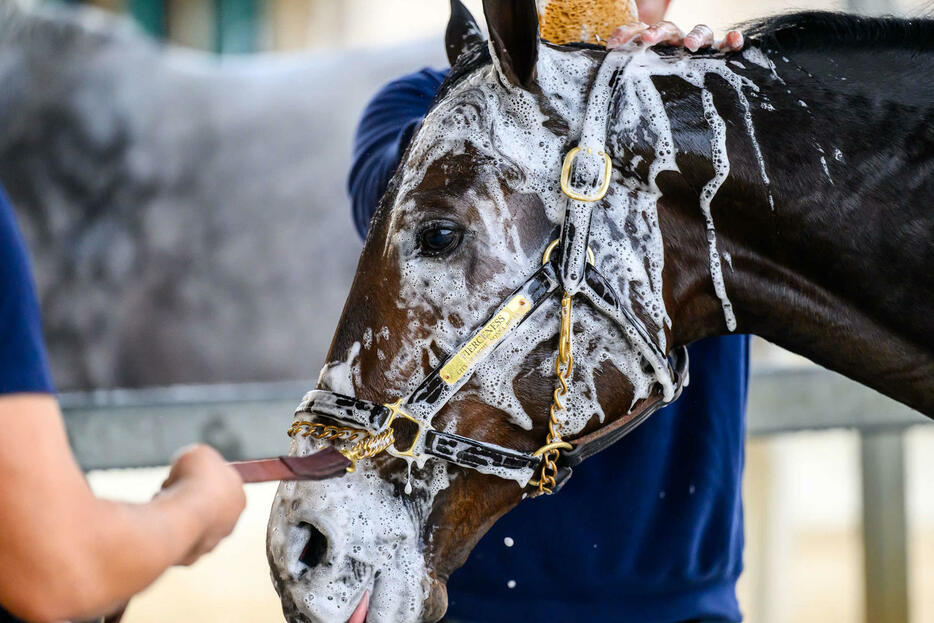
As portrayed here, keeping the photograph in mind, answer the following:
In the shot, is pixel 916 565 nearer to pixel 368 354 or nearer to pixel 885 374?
pixel 885 374

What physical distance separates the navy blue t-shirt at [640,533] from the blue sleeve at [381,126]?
6.6 inches

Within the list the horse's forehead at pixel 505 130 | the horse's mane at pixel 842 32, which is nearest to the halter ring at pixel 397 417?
the horse's forehead at pixel 505 130

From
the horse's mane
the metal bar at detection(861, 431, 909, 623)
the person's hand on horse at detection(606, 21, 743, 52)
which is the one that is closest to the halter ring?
the person's hand on horse at detection(606, 21, 743, 52)

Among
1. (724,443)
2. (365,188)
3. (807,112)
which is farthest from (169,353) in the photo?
(807,112)

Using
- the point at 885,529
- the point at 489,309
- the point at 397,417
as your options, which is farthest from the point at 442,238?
the point at 885,529

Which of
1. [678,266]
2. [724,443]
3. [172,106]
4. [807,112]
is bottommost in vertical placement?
[172,106]

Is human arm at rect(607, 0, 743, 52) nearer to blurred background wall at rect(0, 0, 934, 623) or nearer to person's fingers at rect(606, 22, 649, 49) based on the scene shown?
person's fingers at rect(606, 22, 649, 49)

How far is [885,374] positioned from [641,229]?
375mm

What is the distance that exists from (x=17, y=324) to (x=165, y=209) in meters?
3.65

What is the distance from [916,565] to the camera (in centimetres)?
449

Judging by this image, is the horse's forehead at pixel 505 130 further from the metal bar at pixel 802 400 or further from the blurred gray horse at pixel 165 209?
the blurred gray horse at pixel 165 209

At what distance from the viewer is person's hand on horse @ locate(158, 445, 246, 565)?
35.0 inches

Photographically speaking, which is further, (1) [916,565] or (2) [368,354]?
(1) [916,565]

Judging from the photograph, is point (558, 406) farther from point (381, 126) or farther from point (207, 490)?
point (381, 126)
